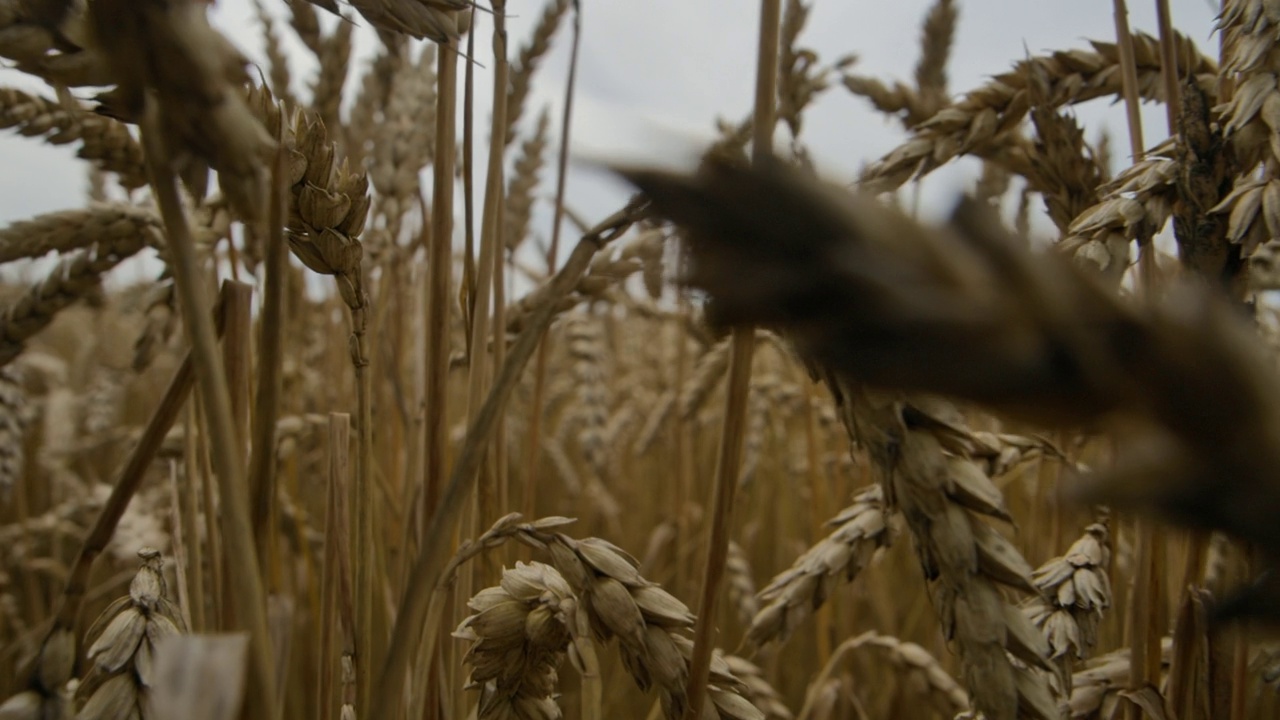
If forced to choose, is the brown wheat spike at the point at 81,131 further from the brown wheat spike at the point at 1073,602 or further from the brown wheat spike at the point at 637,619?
the brown wheat spike at the point at 1073,602

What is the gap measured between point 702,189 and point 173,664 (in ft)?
0.79

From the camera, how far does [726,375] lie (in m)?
0.69

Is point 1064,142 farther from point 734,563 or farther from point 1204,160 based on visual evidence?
point 734,563

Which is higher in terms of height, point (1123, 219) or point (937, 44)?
point (937, 44)

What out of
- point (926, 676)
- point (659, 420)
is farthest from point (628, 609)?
point (659, 420)

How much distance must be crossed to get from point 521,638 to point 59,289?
760 millimetres

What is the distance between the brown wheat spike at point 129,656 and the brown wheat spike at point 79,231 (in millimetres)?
585

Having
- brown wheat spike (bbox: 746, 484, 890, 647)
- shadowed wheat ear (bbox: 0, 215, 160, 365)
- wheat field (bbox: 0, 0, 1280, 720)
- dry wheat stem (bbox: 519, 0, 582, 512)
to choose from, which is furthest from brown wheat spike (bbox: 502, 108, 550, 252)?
brown wheat spike (bbox: 746, 484, 890, 647)

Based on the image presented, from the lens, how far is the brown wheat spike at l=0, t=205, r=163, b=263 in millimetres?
884

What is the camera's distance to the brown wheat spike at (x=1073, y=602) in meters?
0.60

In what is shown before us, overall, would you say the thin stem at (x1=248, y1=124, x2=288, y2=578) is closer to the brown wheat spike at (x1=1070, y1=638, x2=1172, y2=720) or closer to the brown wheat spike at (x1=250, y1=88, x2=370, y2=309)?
the brown wheat spike at (x1=250, y1=88, x2=370, y2=309)

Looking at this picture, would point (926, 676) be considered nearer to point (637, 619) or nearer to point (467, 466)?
point (637, 619)

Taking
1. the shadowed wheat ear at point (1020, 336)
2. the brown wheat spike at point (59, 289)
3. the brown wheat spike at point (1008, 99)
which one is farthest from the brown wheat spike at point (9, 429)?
the shadowed wheat ear at point (1020, 336)

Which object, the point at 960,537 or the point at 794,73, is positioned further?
the point at 794,73
